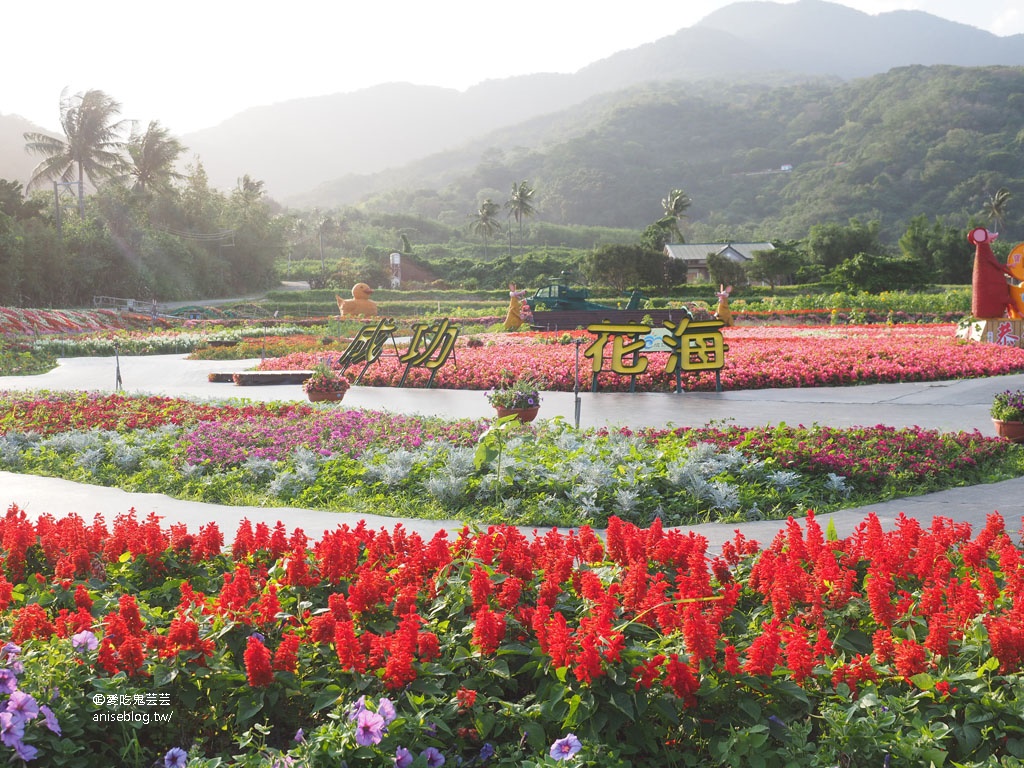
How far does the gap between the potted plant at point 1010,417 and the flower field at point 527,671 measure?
16.5 ft

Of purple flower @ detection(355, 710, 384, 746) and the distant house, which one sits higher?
the distant house

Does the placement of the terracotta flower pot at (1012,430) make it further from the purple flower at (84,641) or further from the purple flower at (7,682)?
the purple flower at (7,682)

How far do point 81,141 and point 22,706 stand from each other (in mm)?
54583

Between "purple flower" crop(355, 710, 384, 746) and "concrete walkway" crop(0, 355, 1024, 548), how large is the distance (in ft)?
9.50

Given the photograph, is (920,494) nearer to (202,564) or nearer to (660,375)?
(202,564)

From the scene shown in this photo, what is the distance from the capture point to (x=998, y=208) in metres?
66.2

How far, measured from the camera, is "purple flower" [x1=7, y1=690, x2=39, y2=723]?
2.22 metres

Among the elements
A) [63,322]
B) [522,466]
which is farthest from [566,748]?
[63,322]

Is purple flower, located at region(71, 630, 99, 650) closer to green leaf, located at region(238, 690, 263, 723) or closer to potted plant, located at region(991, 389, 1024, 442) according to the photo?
green leaf, located at region(238, 690, 263, 723)

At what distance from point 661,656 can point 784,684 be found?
0.37 meters

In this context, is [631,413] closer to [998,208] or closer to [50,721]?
[50,721]

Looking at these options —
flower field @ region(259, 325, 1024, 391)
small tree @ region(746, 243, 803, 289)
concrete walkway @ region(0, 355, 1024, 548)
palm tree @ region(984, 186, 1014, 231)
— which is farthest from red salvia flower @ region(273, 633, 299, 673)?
palm tree @ region(984, 186, 1014, 231)

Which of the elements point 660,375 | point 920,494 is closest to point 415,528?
point 920,494

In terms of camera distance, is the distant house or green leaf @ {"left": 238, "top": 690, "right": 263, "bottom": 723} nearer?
green leaf @ {"left": 238, "top": 690, "right": 263, "bottom": 723}
